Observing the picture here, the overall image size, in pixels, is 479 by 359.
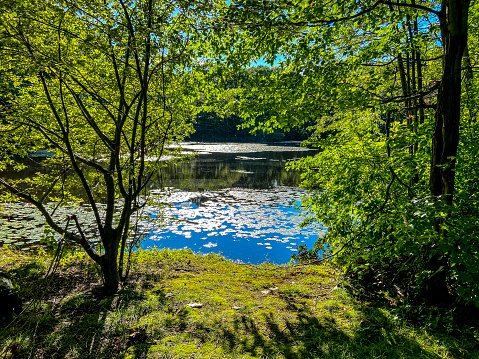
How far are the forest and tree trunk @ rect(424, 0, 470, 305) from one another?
0.05 ft

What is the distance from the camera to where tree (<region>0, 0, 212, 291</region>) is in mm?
3764

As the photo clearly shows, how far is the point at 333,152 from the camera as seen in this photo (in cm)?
541

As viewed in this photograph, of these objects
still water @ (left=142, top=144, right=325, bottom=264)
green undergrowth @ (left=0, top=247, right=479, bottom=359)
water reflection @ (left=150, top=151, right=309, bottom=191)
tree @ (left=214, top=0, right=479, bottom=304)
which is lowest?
still water @ (left=142, top=144, right=325, bottom=264)

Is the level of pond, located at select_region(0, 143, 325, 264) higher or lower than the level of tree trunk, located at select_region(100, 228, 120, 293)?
lower

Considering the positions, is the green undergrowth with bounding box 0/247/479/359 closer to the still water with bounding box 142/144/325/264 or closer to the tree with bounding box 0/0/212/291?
the tree with bounding box 0/0/212/291

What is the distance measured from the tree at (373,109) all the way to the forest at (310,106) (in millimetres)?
26

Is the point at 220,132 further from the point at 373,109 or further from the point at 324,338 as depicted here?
the point at 324,338

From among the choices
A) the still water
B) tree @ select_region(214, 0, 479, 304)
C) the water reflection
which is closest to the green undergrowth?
tree @ select_region(214, 0, 479, 304)

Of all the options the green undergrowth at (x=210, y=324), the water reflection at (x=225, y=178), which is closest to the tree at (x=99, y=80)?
the green undergrowth at (x=210, y=324)

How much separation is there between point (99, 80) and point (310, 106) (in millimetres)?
3733

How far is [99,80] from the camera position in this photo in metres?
5.00

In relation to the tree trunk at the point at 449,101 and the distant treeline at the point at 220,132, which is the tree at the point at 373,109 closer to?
the tree trunk at the point at 449,101

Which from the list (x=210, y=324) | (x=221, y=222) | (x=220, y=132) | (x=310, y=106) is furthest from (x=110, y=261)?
(x=220, y=132)

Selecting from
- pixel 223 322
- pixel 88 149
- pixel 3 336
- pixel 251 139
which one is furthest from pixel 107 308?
pixel 251 139
